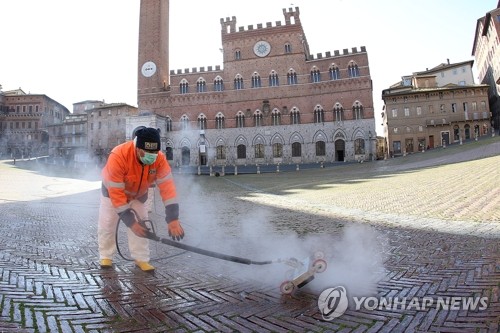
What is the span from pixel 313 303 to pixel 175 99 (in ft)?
128

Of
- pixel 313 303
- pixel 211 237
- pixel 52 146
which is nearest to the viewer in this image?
pixel 313 303

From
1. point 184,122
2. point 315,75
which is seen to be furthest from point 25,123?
point 315,75

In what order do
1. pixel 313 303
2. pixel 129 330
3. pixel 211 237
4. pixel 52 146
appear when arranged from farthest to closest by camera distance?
pixel 52 146 → pixel 211 237 → pixel 313 303 → pixel 129 330

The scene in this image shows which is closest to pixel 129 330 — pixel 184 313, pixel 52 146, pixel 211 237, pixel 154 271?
pixel 184 313

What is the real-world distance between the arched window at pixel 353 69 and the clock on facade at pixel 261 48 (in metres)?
10.1

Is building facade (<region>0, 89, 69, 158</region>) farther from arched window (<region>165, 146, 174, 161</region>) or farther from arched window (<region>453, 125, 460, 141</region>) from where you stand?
arched window (<region>453, 125, 460, 141</region>)

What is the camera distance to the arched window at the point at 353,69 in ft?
115

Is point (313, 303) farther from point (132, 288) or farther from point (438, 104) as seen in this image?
point (438, 104)

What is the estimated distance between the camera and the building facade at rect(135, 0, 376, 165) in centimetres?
3512

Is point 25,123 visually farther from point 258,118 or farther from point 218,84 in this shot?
point 258,118

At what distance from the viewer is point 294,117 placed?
36.6 m

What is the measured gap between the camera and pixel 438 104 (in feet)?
128

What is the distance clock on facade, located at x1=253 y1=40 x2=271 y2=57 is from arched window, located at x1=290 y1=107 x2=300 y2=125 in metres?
8.17

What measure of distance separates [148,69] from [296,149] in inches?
888
